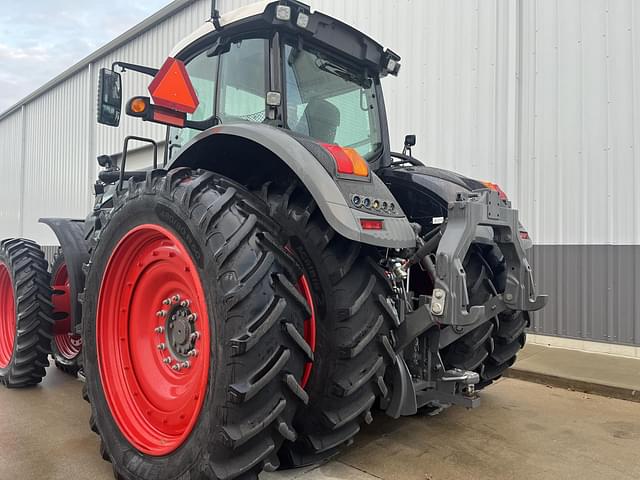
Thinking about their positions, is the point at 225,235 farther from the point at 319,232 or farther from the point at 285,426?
the point at 285,426

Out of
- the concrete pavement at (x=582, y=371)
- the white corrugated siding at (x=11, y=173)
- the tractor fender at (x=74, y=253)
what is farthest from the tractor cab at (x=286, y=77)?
the white corrugated siding at (x=11, y=173)

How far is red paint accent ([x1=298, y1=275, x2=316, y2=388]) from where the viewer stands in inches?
90.7

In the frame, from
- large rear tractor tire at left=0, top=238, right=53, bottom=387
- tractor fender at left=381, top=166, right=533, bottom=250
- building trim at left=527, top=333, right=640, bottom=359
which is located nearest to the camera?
tractor fender at left=381, top=166, right=533, bottom=250

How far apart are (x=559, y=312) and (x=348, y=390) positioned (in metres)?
4.55

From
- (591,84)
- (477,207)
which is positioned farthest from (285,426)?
(591,84)

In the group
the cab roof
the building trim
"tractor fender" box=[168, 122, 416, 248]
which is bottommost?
the building trim

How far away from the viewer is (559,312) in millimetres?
5867

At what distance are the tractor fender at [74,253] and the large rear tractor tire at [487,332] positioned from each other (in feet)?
8.99

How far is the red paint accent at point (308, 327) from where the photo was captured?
90.7 inches

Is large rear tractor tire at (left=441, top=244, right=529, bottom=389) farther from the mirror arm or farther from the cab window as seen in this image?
the mirror arm

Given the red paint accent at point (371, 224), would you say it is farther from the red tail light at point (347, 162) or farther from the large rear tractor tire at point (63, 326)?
the large rear tractor tire at point (63, 326)

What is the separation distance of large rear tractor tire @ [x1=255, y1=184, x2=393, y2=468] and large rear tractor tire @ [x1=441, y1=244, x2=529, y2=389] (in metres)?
0.98

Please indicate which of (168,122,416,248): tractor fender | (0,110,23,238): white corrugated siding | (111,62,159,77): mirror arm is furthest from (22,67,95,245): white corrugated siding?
(168,122,416,248): tractor fender

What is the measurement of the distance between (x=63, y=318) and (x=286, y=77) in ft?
9.60
